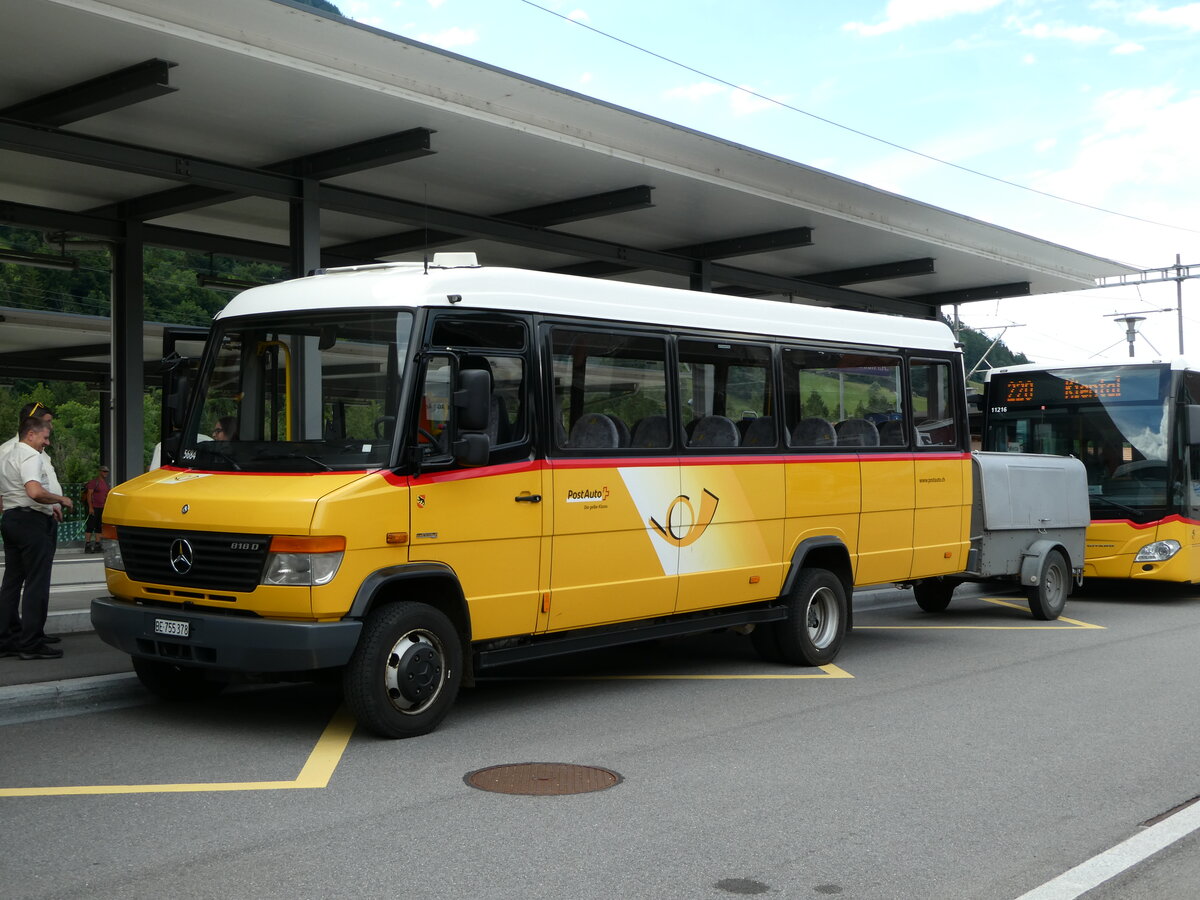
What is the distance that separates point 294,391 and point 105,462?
1612cm

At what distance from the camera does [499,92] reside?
12.6m

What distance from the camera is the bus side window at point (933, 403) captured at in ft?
38.4

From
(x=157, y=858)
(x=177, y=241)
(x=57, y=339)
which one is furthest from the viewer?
(x=57, y=339)

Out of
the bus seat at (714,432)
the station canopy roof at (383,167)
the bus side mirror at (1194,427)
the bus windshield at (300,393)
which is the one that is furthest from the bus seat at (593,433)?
the bus side mirror at (1194,427)

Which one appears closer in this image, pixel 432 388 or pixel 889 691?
pixel 432 388

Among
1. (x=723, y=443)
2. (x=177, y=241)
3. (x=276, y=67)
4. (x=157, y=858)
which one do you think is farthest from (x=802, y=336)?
(x=177, y=241)

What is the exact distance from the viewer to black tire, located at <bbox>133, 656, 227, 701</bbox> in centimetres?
848

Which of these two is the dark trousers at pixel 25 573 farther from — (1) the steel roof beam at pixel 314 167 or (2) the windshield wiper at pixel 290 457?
(1) the steel roof beam at pixel 314 167

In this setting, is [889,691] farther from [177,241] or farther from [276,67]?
[177,241]

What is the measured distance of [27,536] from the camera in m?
9.38

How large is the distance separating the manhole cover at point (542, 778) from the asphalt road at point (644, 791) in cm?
11

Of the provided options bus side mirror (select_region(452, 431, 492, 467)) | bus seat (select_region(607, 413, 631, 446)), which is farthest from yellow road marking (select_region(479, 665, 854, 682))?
bus side mirror (select_region(452, 431, 492, 467))

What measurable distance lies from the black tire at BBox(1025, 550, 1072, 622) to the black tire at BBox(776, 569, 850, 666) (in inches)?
149

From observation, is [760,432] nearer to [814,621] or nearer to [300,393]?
[814,621]
